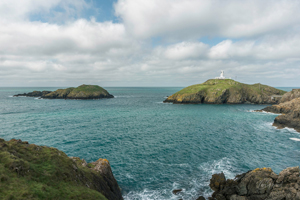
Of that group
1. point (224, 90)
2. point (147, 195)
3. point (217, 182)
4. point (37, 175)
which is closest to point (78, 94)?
point (224, 90)

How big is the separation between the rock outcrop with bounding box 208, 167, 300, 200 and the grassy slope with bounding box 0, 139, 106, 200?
724 inches

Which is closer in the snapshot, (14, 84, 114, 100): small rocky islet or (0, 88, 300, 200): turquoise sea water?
(0, 88, 300, 200): turquoise sea water

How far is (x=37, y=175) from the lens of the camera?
Answer: 14.0 metres

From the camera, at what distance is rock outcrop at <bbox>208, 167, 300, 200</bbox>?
19.5 metres

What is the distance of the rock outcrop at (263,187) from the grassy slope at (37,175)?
1839 centimetres

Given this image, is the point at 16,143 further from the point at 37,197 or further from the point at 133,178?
the point at 133,178

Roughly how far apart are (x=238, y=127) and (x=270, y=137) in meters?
11.6

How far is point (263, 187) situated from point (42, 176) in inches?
1066

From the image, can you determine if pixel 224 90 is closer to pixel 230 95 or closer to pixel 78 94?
pixel 230 95

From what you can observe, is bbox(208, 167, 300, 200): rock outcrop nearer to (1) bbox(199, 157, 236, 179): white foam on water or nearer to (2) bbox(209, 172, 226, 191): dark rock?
(2) bbox(209, 172, 226, 191): dark rock

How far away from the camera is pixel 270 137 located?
1841 inches

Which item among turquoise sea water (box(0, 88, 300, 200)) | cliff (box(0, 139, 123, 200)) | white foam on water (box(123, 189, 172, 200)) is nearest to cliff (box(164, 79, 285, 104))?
turquoise sea water (box(0, 88, 300, 200))

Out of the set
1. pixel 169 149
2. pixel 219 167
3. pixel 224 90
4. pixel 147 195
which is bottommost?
pixel 147 195

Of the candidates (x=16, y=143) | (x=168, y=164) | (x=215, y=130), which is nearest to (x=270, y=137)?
(x=215, y=130)
